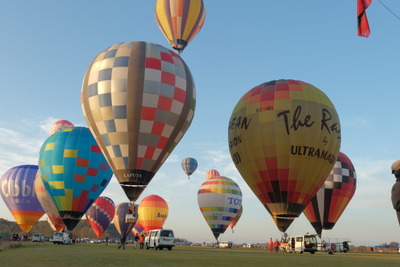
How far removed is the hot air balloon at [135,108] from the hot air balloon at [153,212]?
142ft

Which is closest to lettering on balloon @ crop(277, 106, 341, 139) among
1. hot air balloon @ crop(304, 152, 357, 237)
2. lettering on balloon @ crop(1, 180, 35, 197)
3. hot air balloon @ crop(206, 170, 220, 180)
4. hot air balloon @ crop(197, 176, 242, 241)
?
hot air balloon @ crop(304, 152, 357, 237)

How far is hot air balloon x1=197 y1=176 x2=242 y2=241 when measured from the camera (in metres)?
58.3

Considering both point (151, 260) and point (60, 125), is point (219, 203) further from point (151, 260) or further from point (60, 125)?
point (151, 260)

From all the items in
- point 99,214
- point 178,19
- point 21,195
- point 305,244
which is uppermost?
point 178,19

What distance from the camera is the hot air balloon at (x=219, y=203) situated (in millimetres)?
58312

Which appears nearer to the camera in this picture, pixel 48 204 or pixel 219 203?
pixel 48 204

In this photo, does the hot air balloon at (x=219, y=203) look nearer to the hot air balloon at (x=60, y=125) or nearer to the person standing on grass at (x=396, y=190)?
the hot air balloon at (x=60, y=125)

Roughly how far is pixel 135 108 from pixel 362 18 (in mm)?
16022

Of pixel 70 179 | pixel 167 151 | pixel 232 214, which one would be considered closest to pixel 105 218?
pixel 232 214

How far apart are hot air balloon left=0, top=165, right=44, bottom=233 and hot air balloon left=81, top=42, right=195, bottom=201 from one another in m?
32.1

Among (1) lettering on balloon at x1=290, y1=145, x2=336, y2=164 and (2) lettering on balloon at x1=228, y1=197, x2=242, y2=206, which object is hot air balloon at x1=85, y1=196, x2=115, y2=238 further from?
(1) lettering on balloon at x1=290, y1=145, x2=336, y2=164

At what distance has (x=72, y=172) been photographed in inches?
1571

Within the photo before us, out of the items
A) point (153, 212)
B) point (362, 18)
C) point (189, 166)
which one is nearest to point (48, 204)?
point (153, 212)

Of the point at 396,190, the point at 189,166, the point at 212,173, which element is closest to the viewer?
the point at 396,190
